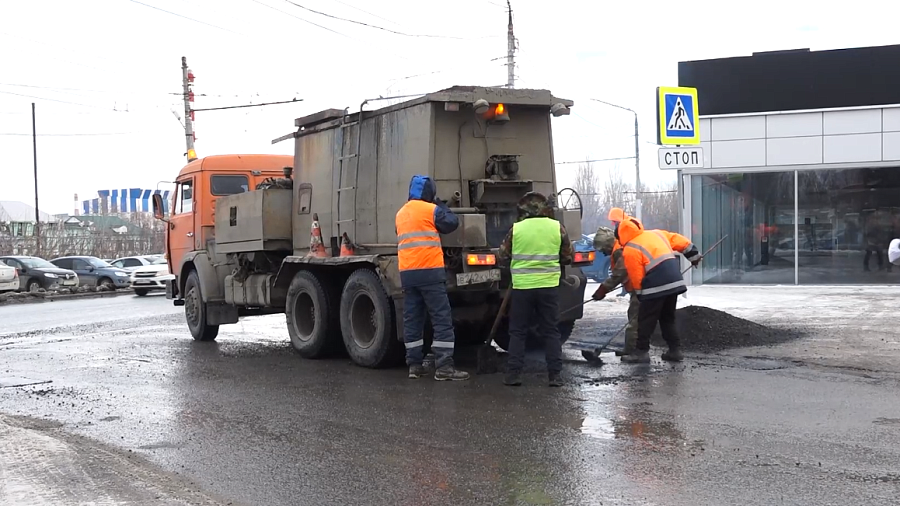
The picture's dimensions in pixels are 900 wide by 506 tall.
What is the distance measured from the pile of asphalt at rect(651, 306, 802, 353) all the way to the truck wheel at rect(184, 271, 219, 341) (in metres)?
6.46

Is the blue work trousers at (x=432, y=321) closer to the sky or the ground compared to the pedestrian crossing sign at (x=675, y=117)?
closer to the ground

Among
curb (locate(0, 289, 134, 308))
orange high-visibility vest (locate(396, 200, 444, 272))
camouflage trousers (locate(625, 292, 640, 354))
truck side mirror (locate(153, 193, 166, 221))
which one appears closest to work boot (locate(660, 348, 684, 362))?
camouflage trousers (locate(625, 292, 640, 354))

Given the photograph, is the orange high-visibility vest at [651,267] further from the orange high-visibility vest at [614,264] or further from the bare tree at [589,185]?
the bare tree at [589,185]

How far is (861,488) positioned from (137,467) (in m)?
4.26

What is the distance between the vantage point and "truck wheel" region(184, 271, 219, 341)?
42.3 feet

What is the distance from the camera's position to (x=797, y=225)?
19.5 metres

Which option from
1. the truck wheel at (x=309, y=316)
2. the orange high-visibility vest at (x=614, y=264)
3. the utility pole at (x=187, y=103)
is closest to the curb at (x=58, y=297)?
the utility pole at (x=187, y=103)

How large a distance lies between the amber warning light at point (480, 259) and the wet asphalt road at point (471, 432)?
1.13 m

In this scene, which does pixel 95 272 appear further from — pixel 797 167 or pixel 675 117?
pixel 675 117

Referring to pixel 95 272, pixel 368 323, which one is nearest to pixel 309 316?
pixel 368 323

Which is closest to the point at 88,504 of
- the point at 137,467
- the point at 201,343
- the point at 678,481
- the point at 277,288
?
the point at 137,467

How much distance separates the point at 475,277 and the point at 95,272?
86.5 feet

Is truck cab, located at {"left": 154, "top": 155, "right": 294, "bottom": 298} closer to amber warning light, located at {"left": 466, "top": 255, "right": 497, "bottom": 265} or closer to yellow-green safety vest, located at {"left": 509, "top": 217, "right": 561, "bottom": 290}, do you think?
amber warning light, located at {"left": 466, "top": 255, "right": 497, "bottom": 265}

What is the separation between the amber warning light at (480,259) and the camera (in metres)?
8.45
